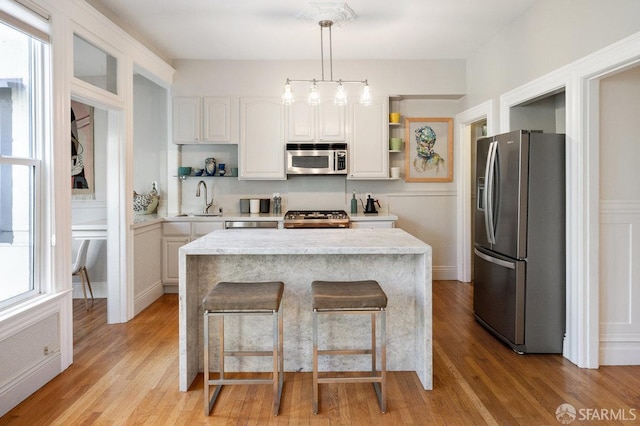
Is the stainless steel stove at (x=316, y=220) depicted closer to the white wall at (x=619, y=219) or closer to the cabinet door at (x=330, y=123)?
the cabinet door at (x=330, y=123)

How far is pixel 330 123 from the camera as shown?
4.97 metres

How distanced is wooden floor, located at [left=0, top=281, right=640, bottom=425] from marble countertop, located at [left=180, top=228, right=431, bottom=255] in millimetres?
855

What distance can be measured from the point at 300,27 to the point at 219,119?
157 cm

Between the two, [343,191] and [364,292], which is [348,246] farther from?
[343,191]

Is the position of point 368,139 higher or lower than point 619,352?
higher

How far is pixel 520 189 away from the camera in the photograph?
2.98 meters

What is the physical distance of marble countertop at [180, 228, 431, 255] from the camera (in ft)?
7.69

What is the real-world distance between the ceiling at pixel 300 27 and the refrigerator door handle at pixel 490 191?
126 centimetres

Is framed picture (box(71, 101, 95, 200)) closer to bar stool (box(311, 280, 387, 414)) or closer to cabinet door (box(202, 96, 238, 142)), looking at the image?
cabinet door (box(202, 96, 238, 142))

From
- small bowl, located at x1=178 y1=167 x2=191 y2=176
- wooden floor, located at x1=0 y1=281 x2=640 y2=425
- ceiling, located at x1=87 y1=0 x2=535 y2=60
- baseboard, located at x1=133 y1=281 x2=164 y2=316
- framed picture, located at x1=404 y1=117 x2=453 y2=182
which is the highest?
ceiling, located at x1=87 y1=0 x2=535 y2=60

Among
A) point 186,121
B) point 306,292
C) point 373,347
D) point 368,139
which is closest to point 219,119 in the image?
point 186,121

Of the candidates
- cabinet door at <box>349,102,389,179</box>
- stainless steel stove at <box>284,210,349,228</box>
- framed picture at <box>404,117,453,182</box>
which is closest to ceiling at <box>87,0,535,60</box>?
cabinet door at <box>349,102,389,179</box>

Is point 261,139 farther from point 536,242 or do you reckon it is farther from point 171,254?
point 536,242

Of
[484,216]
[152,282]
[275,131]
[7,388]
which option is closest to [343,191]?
[275,131]
